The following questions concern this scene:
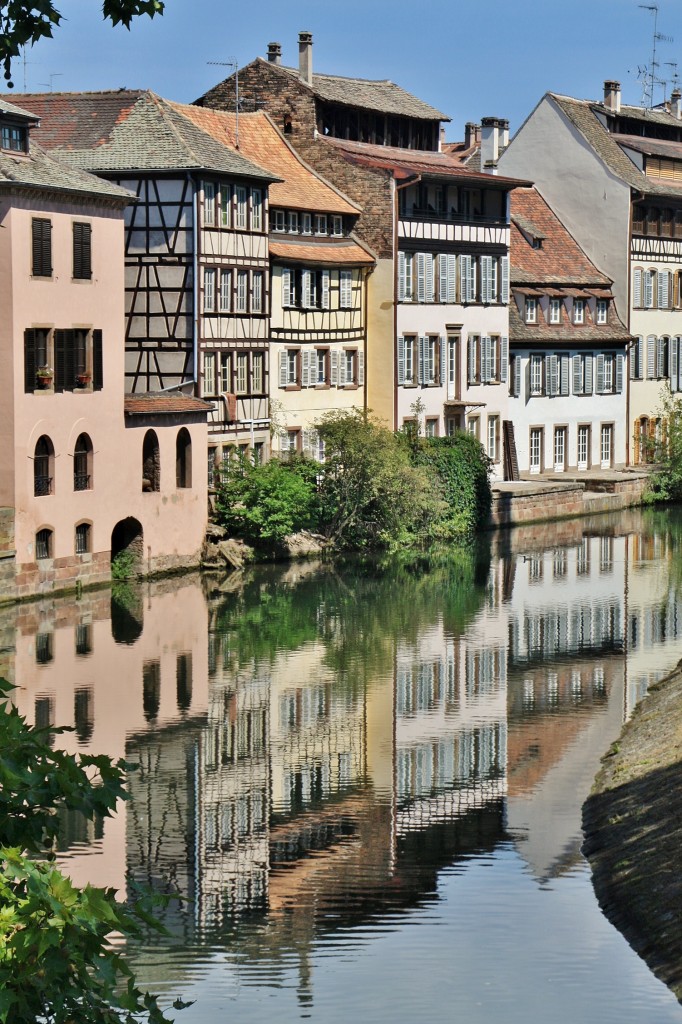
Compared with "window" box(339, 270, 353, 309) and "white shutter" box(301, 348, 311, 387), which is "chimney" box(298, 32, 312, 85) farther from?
"white shutter" box(301, 348, 311, 387)

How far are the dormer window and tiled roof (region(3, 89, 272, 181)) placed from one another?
6677 mm

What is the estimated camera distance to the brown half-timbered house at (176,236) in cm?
5103

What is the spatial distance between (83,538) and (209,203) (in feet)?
35.8

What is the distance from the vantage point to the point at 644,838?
2362 centimetres

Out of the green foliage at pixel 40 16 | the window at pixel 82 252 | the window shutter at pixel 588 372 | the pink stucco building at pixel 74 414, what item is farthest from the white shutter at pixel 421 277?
the green foliage at pixel 40 16

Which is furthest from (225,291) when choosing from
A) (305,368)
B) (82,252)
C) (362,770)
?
(362,770)

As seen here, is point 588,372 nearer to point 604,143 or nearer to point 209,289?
point 604,143

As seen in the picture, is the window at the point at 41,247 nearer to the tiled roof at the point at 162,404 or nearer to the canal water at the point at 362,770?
the tiled roof at the point at 162,404

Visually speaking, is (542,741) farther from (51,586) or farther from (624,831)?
(51,586)

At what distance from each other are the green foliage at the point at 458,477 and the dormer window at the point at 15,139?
17.1 metres

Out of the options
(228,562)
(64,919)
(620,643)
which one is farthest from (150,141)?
(64,919)

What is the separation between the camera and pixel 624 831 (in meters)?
24.4

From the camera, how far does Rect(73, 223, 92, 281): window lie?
45.2 meters

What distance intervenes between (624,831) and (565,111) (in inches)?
2116
